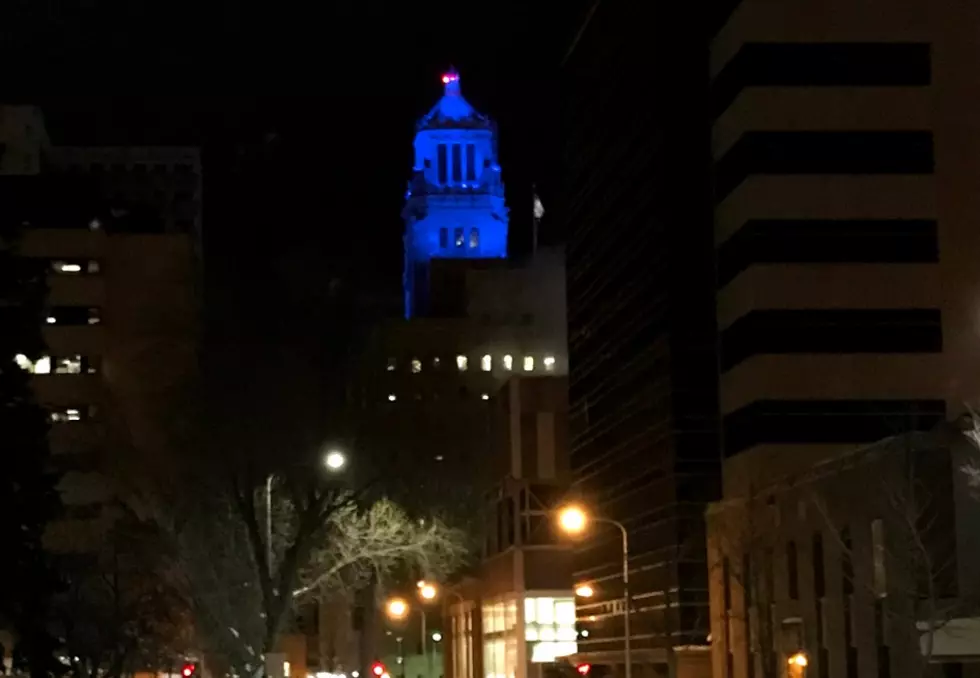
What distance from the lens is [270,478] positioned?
4978 centimetres

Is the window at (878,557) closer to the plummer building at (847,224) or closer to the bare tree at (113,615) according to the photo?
the plummer building at (847,224)

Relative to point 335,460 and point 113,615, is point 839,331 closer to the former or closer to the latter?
point 335,460

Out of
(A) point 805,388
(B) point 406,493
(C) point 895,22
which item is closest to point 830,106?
(C) point 895,22

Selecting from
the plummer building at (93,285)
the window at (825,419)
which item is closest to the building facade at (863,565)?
the window at (825,419)

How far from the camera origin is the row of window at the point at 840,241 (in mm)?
57906

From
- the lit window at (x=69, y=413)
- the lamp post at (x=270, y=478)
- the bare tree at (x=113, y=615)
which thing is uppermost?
the lit window at (x=69, y=413)

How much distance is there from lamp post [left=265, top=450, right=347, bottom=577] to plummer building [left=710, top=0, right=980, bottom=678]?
14.9 metres

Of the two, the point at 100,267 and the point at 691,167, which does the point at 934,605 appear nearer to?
the point at 691,167

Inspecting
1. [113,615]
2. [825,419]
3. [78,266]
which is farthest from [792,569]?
[78,266]

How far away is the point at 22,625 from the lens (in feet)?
123

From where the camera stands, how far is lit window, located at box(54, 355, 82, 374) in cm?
11106

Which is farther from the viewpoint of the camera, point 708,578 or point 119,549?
point 119,549

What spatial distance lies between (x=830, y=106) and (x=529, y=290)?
293ft

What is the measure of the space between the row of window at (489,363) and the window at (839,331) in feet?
288
